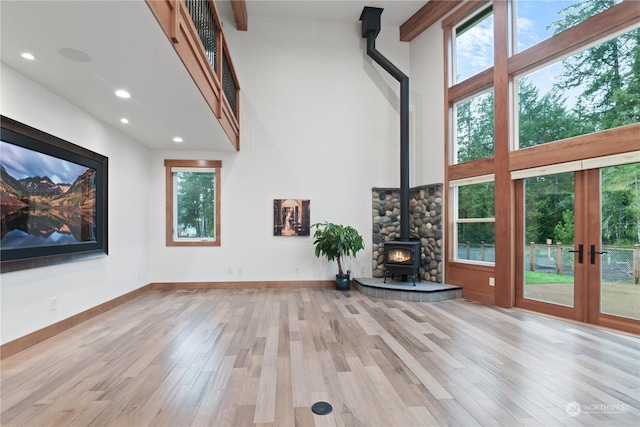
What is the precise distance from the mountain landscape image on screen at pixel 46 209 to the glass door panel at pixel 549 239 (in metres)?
6.38

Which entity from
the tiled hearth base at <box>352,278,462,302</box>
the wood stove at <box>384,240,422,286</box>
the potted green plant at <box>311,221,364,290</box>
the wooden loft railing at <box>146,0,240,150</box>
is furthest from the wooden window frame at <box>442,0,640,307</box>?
the wooden loft railing at <box>146,0,240,150</box>

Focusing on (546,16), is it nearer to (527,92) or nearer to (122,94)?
(527,92)

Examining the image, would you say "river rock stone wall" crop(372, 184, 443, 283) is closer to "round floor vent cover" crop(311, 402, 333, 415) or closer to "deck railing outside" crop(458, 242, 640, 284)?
"deck railing outside" crop(458, 242, 640, 284)

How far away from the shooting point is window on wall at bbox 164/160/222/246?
6.29 m

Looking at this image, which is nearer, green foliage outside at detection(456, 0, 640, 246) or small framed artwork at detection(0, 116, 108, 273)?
small framed artwork at detection(0, 116, 108, 273)

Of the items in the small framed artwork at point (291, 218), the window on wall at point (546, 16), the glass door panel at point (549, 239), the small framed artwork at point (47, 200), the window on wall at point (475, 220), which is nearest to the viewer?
the small framed artwork at point (47, 200)

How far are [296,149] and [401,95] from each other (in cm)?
245

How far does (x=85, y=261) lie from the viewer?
4113mm

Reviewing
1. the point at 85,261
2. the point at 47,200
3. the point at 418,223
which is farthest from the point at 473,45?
the point at 85,261

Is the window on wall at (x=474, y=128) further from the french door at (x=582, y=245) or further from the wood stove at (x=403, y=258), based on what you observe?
the wood stove at (x=403, y=258)

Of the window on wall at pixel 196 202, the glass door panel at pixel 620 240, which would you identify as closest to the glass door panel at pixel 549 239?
the glass door panel at pixel 620 240

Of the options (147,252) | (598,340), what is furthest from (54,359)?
(598,340)

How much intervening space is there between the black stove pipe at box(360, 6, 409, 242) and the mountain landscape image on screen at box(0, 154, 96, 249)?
525cm

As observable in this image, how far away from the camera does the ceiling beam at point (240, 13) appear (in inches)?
223
